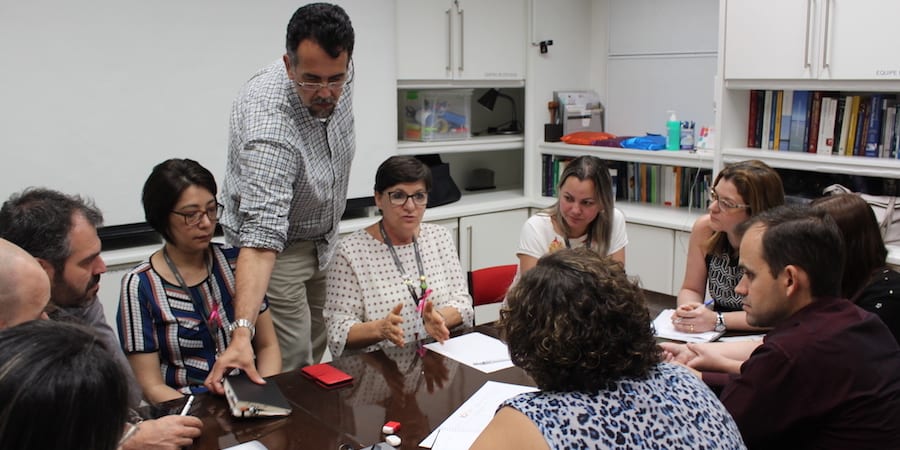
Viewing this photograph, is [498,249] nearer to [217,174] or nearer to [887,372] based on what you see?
[217,174]


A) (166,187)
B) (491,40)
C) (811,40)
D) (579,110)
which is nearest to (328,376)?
(166,187)

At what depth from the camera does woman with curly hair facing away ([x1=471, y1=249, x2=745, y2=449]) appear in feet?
4.27

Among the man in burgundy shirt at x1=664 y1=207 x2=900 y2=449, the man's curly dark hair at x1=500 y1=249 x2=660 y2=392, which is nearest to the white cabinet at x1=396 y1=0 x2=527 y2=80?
the man in burgundy shirt at x1=664 y1=207 x2=900 y2=449

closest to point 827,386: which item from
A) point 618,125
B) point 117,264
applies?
point 117,264

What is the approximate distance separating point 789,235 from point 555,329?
29.8 inches

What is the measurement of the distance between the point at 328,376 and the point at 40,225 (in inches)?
32.0

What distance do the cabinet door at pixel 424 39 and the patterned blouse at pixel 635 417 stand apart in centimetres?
317

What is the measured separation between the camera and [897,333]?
2.15 metres

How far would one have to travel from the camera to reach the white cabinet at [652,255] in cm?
426

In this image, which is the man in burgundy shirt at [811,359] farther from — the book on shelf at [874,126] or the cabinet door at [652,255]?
the cabinet door at [652,255]

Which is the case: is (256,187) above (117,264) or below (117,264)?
above

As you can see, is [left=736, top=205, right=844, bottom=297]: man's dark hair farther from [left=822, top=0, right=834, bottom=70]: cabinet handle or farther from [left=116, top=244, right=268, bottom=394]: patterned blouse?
[left=822, top=0, right=834, bottom=70]: cabinet handle

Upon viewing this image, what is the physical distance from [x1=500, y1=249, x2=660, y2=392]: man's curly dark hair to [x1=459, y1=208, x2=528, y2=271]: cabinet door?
309 centimetres

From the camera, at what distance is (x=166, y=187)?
2322 millimetres
